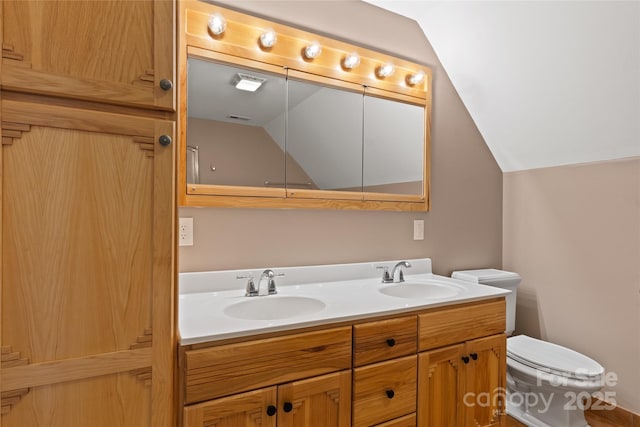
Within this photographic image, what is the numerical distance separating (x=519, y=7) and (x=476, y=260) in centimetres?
146

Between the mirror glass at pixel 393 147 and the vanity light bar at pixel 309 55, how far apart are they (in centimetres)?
15

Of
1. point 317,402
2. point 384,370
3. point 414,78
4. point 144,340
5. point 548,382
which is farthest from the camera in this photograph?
point 414,78

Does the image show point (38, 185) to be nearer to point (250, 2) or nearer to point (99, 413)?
point (99, 413)

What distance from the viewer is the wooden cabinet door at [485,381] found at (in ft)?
5.02

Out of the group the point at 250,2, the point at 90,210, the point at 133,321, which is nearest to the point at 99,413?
the point at 133,321

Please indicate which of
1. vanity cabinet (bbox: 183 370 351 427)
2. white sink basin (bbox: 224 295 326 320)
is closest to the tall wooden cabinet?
vanity cabinet (bbox: 183 370 351 427)

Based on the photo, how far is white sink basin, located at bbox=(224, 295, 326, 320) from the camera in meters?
1.43

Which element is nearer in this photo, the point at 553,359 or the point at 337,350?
the point at 337,350

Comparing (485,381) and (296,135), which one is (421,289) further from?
(296,135)

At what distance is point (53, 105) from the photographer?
2.76 feet

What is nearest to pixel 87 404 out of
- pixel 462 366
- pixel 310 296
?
pixel 310 296

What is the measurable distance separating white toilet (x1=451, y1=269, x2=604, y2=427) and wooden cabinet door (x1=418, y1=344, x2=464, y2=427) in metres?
0.57

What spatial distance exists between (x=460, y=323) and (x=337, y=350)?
611 millimetres

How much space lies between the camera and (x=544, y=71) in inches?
74.4
